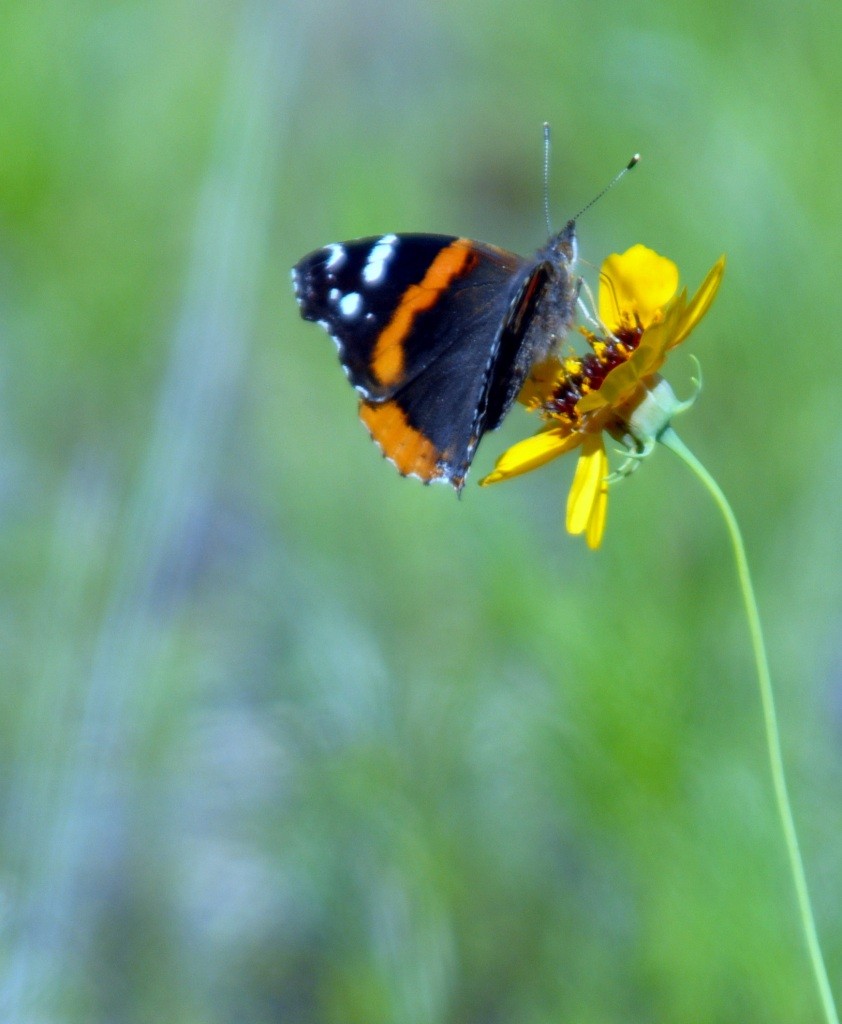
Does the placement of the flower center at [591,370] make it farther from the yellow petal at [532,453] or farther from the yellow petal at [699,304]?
the yellow petal at [699,304]

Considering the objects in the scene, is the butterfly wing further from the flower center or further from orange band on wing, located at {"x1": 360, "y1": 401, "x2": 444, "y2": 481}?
the flower center

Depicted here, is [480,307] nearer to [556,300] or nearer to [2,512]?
[556,300]

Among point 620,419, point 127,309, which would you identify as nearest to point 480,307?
point 620,419

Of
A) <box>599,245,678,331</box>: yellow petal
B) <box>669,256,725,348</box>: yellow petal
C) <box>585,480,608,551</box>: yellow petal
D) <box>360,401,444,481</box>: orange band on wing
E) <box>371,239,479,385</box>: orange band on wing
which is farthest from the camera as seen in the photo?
<box>371,239,479,385</box>: orange band on wing

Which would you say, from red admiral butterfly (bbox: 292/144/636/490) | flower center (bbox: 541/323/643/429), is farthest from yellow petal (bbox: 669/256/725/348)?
red admiral butterfly (bbox: 292/144/636/490)

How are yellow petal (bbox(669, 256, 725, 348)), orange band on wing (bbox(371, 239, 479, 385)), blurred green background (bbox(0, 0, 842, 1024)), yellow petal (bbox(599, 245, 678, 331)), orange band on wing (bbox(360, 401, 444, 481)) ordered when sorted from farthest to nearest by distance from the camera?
blurred green background (bbox(0, 0, 842, 1024)), orange band on wing (bbox(371, 239, 479, 385)), orange band on wing (bbox(360, 401, 444, 481)), yellow petal (bbox(599, 245, 678, 331)), yellow petal (bbox(669, 256, 725, 348))

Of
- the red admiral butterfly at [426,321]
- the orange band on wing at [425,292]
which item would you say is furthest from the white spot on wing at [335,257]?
the orange band on wing at [425,292]

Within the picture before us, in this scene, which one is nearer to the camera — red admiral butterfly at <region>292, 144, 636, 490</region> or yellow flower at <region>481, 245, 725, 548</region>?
yellow flower at <region>481, 245, 725, 548</region>
